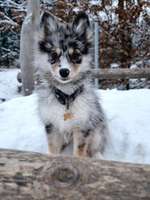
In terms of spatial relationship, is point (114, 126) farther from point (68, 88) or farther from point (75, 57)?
point (75, 57)

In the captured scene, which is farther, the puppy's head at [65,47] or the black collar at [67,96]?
the black collar at [67,96]

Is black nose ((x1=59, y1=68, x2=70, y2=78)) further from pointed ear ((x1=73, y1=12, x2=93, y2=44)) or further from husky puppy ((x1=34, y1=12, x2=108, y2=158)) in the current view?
pointed ear ((x1=73, y1=12, x2=93, y2=44))

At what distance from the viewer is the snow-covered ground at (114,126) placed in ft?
12.4

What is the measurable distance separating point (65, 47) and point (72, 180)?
1.62m

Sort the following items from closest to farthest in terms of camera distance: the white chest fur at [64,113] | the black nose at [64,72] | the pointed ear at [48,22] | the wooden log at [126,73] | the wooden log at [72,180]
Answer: the wooden log at [72,180] → the black nose at [64,72] → the pointed ear at [48,22] → the white chest fur at [64,113] → the wooden log at [126,73]

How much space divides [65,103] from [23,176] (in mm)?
1758

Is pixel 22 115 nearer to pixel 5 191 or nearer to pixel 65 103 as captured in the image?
pixel 65 103

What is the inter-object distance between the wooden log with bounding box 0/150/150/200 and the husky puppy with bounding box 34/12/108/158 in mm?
1414

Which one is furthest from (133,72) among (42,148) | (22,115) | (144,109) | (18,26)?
(18,26)

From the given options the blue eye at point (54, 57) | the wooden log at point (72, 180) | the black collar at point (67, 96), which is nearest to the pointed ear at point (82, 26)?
the blue eye at point (54, 57)

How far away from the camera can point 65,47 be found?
3.04m

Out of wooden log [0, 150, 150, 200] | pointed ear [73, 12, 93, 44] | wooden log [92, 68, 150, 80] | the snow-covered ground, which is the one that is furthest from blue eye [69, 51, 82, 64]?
wooden log [92, 68, 150, 80]

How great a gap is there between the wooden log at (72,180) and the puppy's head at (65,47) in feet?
4.64

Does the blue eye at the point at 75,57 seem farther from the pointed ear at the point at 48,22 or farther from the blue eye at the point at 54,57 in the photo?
the pointed ear at the point at 48,22
